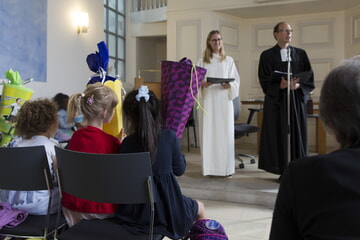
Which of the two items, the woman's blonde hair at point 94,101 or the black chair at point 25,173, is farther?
the woman's blonde hair at point 94,101

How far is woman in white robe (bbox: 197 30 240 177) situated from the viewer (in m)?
3.76

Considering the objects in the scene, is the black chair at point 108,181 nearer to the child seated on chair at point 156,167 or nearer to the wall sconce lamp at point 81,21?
the child seated on chair at point 156,167

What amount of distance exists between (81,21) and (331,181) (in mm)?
4926

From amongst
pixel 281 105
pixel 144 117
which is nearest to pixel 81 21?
pixel 281 105

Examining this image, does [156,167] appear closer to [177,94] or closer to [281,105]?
[177,94]

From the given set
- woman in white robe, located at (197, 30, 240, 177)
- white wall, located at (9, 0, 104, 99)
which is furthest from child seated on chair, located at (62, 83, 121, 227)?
white wall, located at (9, 0, 104, 99)

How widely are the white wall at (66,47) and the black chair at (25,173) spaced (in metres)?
2.79

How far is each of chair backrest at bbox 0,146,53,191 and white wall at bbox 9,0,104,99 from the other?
2.79 m

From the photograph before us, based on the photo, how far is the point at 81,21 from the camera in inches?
202

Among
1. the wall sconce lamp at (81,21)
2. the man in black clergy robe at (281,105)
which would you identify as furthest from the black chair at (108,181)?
the wall sconce lamp at (81,21)

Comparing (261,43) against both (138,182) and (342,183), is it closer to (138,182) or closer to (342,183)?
(138,182)

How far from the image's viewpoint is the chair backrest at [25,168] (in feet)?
5.31

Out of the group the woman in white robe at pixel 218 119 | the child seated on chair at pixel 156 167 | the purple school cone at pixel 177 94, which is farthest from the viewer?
the woman in white robe at pixel 218 119

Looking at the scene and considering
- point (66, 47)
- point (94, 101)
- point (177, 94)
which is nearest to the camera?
point (94, 101)
